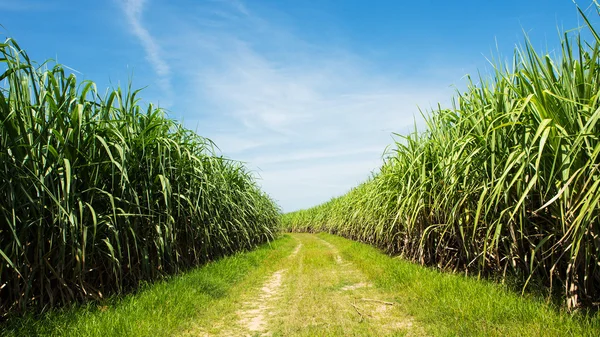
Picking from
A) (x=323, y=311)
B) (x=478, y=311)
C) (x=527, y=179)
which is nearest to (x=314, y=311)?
(x=323, y=311)

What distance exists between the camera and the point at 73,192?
3.35 meters

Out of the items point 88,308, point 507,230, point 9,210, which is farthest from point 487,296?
point 9,210

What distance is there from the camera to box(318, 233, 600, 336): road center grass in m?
2.63

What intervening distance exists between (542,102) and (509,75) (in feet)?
3.00

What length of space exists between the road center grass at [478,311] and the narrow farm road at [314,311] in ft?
0.55

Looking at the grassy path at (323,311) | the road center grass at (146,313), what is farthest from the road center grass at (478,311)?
the road center grass at (146,313)

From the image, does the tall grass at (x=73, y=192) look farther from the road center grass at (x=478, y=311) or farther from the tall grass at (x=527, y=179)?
the tall grass at (x=527, y=179)

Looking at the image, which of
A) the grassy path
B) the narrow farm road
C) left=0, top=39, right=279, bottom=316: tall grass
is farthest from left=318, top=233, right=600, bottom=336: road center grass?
left=0, top=39, right=279, bottom=316: tall grass

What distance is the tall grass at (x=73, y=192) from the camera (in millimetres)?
3086

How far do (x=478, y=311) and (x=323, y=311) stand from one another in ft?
4.55

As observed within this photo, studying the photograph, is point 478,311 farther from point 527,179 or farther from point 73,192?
point 73,192

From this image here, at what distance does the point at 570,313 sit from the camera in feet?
9.46

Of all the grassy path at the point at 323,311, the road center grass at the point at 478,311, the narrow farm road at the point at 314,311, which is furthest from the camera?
the narrow farm road at the point at 314,311

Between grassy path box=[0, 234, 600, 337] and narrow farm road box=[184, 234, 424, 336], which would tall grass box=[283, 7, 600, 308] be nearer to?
grassy path box=[0, 234, 600, 337]
